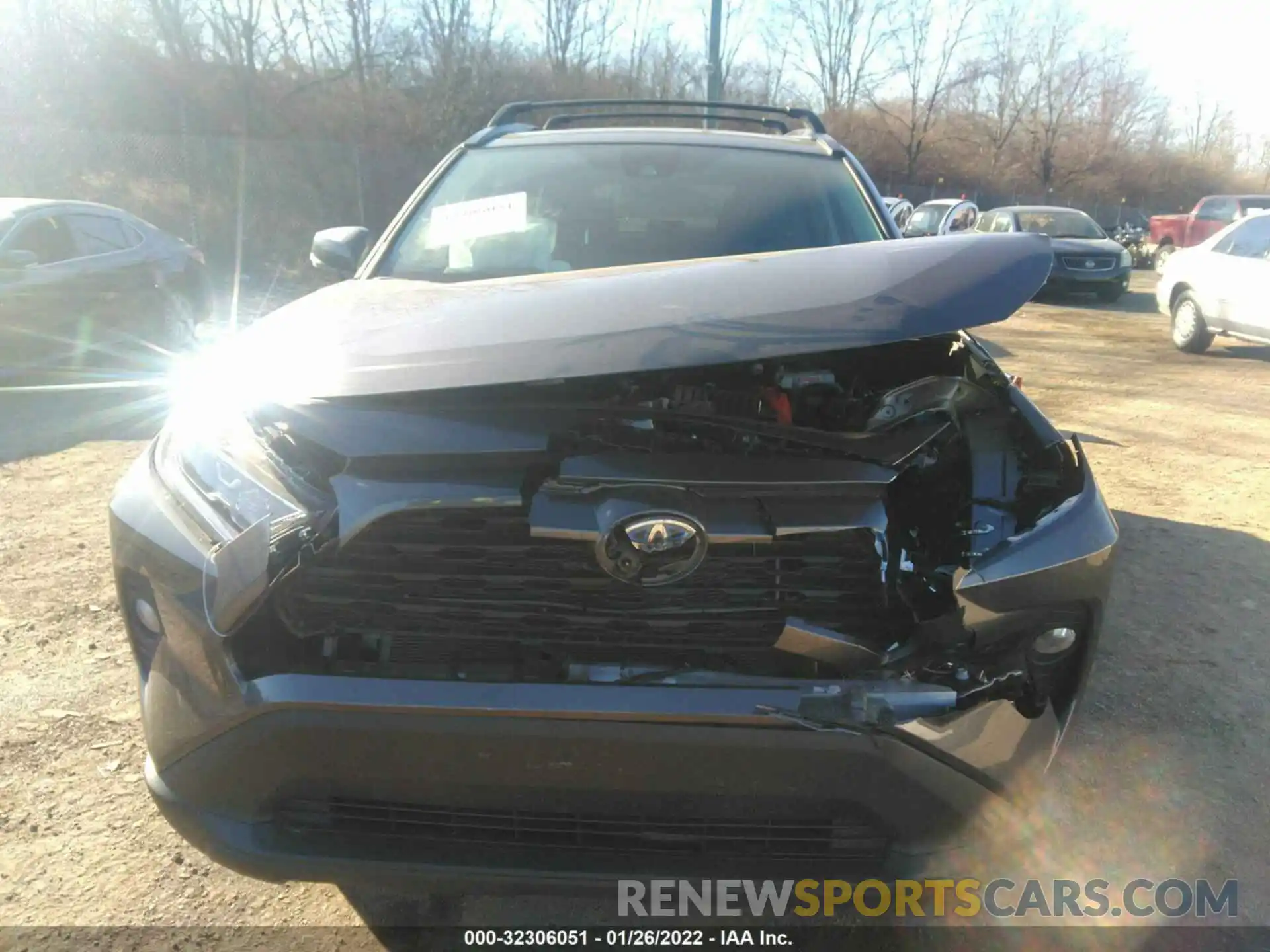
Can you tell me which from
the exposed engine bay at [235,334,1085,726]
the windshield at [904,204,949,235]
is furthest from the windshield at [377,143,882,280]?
the windshield at [904,204,949,235]

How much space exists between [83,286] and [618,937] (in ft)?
23.7

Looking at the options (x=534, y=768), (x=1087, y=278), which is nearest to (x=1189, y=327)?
(x=1087, y=278)

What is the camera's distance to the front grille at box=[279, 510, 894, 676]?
1.68 metres

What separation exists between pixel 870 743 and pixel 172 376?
24.5ft

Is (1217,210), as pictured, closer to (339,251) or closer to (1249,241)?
(1249,241)

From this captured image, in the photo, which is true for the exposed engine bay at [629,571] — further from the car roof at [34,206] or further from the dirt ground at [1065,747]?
the car roof at [34,206]

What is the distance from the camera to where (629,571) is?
1640 millimetres

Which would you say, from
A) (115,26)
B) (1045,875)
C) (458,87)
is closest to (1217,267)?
(1045,875)

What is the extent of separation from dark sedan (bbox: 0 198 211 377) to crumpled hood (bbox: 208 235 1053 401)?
587 centimetres

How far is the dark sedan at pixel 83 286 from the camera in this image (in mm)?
6883

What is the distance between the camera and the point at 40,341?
23.2 ft

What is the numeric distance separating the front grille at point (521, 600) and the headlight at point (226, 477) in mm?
148

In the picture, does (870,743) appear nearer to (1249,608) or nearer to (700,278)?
(700,278)

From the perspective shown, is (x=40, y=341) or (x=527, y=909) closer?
(x=527, y=909)
